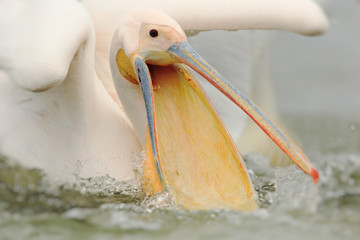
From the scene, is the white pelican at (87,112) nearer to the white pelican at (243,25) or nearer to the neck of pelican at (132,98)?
the neck of pelican at (132,98)

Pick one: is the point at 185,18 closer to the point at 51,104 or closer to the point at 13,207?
the point at 51,104

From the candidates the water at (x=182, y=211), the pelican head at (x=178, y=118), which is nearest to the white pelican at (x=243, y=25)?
the water at (x=182, y=211)

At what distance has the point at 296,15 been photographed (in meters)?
2.95

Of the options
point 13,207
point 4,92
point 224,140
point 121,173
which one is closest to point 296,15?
point 224,140

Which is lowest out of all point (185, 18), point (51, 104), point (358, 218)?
point (358, 218)

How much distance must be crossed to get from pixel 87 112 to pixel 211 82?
0.45m

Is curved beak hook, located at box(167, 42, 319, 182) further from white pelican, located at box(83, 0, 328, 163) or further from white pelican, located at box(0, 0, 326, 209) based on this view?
white pelican, located at box(83, 0, 328, 163)

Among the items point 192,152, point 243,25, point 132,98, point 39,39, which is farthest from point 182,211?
point 243,25

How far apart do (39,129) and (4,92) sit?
0.18 m

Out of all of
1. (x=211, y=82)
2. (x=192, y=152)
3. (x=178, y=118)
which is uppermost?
(x=211, y=82)

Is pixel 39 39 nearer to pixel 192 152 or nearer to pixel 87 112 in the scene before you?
pixel 87 112

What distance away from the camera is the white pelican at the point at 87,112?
202 centimetres

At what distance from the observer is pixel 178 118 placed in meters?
2.24

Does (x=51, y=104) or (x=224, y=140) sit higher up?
(x=51, y=104)
